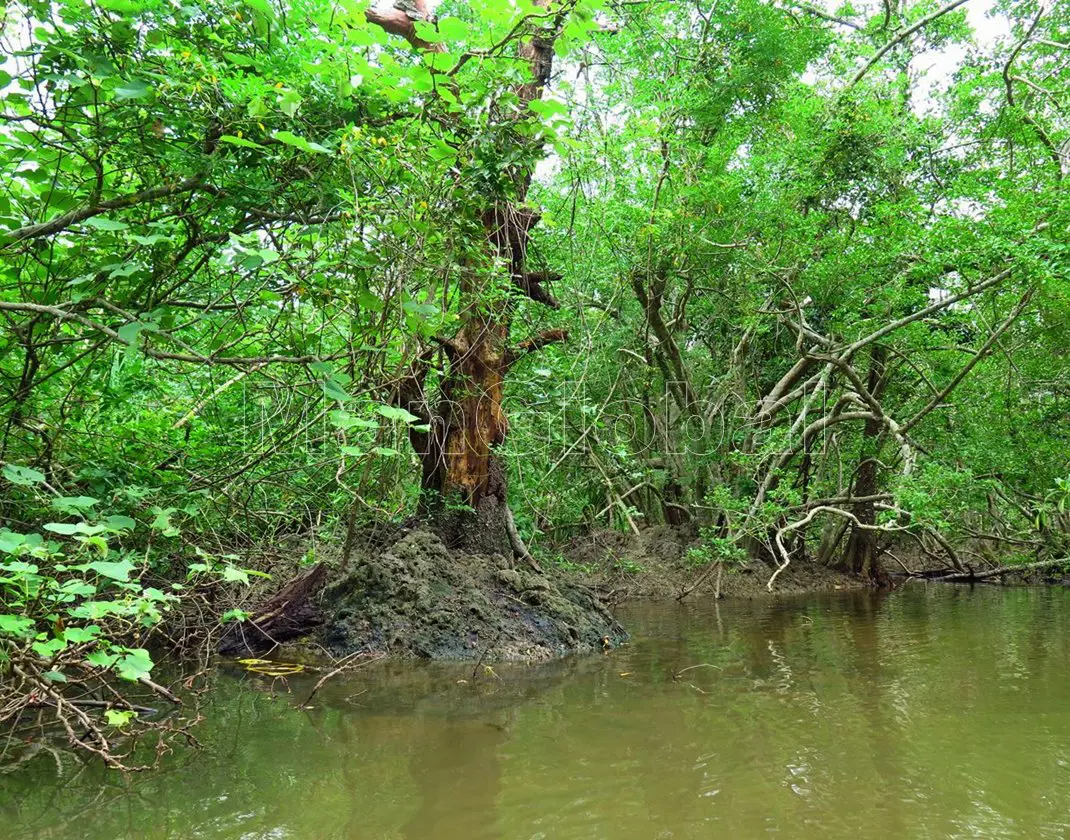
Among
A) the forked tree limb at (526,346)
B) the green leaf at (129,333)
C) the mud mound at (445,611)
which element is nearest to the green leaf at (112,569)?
the green leaf at (129,333)

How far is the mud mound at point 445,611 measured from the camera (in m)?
5.74

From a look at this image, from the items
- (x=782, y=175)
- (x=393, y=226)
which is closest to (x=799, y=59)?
(x=782, y=175)

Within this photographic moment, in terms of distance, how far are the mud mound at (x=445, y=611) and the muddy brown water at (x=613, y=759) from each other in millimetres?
399

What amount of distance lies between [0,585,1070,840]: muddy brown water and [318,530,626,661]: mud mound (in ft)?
1.31

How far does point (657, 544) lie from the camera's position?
499 inches

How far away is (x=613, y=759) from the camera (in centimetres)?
331

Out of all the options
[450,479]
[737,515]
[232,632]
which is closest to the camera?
[232,632]

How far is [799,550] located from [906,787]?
11.1 m

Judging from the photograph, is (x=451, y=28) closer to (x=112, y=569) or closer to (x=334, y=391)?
(x=334, y=391)

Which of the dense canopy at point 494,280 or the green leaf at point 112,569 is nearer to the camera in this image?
the green leaf at point 112,569

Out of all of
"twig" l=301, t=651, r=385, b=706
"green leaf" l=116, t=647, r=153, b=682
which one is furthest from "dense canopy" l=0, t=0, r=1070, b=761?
"twig" l=301, t=651, r=385, b=706

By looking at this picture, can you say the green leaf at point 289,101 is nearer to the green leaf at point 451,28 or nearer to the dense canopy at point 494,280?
the dense canopy at point 494,280

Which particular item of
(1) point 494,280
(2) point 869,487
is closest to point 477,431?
(1) point 494,280

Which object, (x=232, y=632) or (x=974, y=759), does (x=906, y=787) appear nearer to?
(x=974, y=759)
